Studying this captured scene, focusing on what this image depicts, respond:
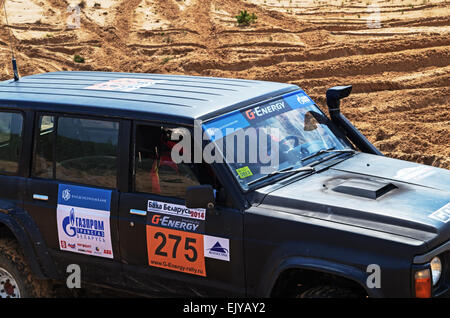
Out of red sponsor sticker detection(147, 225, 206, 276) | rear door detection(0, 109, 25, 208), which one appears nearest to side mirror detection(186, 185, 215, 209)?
red sponsor sticker detection(147, 225, 206, 276)

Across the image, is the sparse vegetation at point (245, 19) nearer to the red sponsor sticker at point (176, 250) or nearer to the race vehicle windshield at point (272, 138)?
the race vehicle windshield at point (272, 138)

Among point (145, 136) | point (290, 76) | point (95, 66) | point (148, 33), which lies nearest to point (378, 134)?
point (290, 76)

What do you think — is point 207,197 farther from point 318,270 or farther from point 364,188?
point 364,188

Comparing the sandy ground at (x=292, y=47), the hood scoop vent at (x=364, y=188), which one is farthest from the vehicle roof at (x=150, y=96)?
the sandy ground at (x=292, y=47)

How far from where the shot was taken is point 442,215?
4.02 meters

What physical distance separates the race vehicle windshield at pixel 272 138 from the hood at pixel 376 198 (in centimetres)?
16

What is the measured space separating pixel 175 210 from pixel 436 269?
168 centimetres

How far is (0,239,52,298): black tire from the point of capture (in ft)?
16.7

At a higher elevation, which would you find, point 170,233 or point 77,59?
point 77,59

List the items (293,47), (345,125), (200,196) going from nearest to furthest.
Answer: (200,196), (345,125), (293,47)

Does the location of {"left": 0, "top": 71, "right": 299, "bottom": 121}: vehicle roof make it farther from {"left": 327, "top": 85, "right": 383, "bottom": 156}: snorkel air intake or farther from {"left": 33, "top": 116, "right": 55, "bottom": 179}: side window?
{"left": 327, "top": 85, "right": 383, "bottom": 156}: snorkel air intake

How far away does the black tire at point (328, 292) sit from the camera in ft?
12.9

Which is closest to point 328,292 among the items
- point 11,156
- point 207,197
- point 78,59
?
point 207,197

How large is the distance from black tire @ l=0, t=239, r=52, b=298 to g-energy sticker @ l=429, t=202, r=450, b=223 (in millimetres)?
2946
